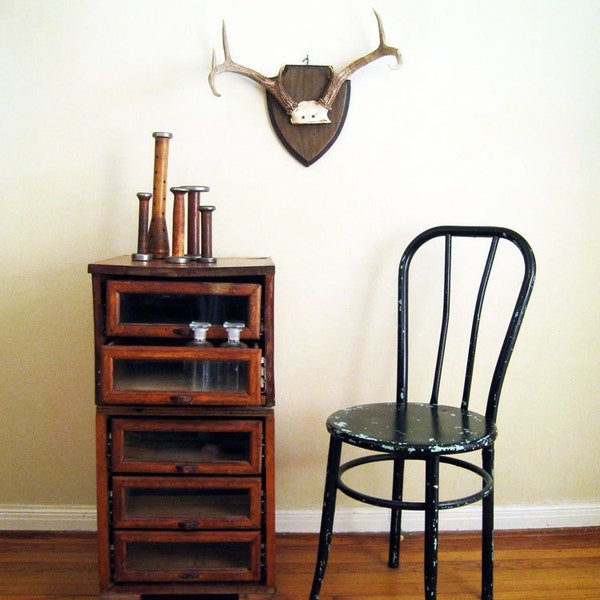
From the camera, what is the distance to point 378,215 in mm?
2426

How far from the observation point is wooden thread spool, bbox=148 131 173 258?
7.06 ft

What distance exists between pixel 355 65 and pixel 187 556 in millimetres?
1631

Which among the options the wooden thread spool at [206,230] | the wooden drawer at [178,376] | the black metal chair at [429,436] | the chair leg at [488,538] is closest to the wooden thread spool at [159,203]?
the wooden thread spool at [206,230]

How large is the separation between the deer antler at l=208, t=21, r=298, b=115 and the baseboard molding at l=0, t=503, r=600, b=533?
4.71 ft

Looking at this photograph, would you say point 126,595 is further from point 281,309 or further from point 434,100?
point 434,100

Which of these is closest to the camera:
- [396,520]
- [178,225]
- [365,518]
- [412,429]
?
[412,429]

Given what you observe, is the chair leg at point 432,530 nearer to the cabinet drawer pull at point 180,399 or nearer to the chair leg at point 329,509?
the chair leg at point 329,509

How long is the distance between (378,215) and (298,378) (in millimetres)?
642

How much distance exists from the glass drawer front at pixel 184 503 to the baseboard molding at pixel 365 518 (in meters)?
0.53

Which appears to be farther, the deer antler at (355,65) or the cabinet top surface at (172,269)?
the deer antler at (355,65)

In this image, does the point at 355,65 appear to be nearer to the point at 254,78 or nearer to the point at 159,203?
the point at 254,78

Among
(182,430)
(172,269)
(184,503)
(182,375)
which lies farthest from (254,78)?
(184,503)

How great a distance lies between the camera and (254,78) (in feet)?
7.46

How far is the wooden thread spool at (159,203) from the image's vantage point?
84.7 inches
